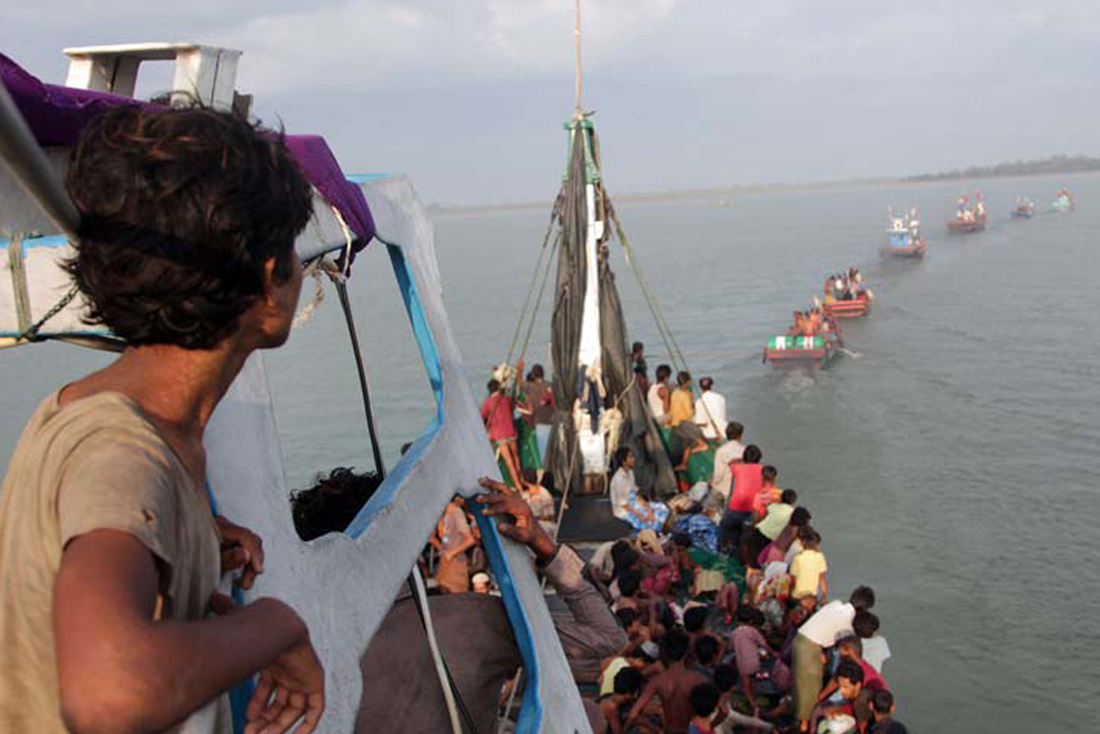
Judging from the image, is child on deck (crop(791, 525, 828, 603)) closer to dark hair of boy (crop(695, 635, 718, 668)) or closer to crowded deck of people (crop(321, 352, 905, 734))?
crowded deck of people (crop(321, 352, 905, 734))

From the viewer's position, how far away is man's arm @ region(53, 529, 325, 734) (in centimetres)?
71

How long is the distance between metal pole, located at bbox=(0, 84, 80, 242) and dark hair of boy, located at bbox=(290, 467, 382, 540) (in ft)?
4.88

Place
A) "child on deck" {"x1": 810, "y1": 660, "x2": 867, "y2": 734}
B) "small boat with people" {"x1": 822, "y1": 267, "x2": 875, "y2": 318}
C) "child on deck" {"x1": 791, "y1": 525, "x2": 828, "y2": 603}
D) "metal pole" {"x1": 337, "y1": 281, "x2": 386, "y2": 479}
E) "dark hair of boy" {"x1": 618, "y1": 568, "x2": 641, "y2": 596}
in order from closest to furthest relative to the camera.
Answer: "metal pole" {"x1": 337, "y1": 281, "x2": 386, "y2": 479}, "child on deck" {"x1": 810, "y1": 660, "x2": 867, "y2": 734}, "dark hair of boy" {"x1": 618, "y1": 568, "x2": 641, "y2": 596}, "child on deck" {"x1": 791, "y1": 525, "x2": 828, "y2": 603}, "small boat with people" {"x1": 822, "y1": 267, "x2": 875, "y2": 318}

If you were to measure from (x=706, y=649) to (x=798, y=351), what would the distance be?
54.8 ft

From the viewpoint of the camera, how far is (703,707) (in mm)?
5188

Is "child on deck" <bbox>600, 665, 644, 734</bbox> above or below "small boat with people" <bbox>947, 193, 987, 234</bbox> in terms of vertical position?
below

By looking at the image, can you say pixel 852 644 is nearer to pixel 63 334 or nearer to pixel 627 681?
pixel 627 681

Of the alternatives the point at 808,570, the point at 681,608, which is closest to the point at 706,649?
the point at 808,570

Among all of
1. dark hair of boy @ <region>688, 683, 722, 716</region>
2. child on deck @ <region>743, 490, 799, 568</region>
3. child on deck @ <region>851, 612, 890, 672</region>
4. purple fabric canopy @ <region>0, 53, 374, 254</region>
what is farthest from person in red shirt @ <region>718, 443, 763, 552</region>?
purple fabric canopy @ <region>0, 53, 374, 254</region>

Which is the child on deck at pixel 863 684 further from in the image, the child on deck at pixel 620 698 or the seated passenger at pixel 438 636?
the seated passenger at pixel 438 636

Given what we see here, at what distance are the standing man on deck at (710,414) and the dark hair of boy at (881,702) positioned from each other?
5004 millimetres

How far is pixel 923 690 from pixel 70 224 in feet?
29.2

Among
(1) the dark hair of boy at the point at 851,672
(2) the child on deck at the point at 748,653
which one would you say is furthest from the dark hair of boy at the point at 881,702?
(2) the child on deck at the point at 748,653

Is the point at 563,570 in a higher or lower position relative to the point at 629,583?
higher
